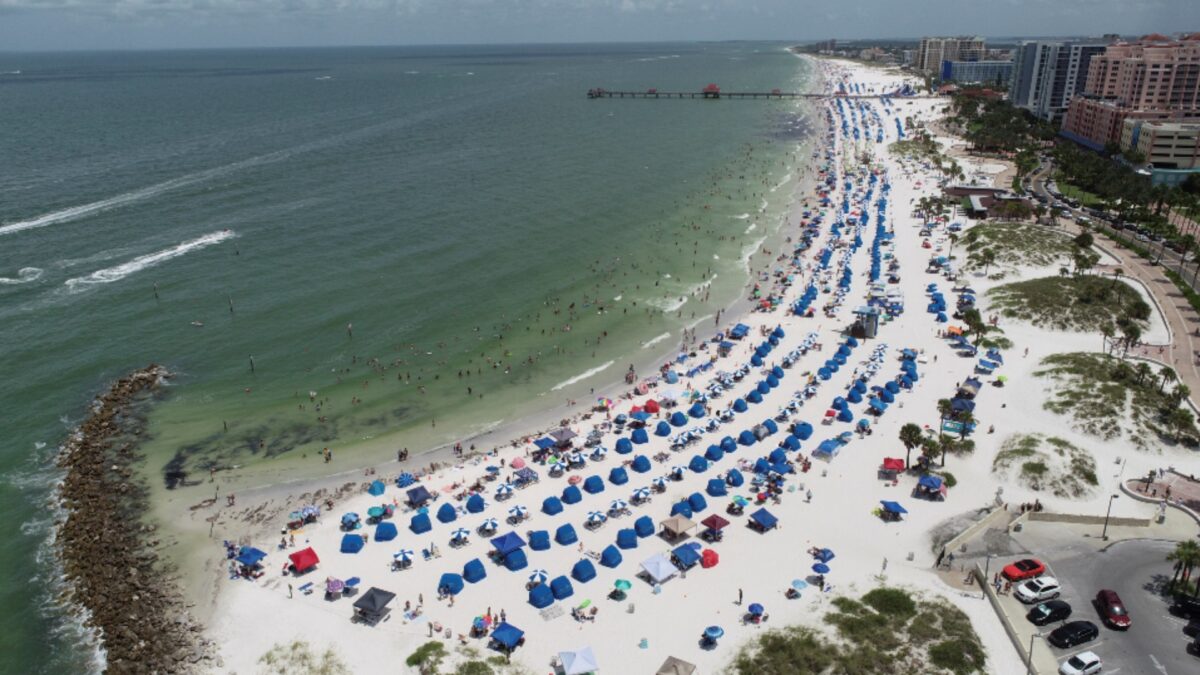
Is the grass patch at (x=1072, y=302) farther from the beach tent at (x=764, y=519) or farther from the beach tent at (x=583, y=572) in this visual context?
the beach tent at (x=583, y=572)

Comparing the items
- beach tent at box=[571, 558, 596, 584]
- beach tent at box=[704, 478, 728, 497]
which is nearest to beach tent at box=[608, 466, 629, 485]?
beach tent at box=[704, 478, 728, 497]

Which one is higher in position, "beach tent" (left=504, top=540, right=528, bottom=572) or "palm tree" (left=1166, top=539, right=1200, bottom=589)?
"palm tree" (left=1166, top=539, right=1200, bottom=589)

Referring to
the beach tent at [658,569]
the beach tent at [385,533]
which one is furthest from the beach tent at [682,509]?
the beach tent at [385,533]

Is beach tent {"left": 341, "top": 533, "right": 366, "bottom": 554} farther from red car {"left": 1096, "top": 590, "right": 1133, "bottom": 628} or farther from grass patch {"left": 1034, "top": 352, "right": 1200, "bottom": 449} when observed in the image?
grass patch {"left": 1034, "top": 352, "right": 1200, "bottom": 449}

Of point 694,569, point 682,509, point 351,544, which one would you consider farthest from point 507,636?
point 682,509

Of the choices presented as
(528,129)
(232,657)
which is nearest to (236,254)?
(232,657)

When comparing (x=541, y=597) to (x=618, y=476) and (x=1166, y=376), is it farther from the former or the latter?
(x=1166, y=376)
